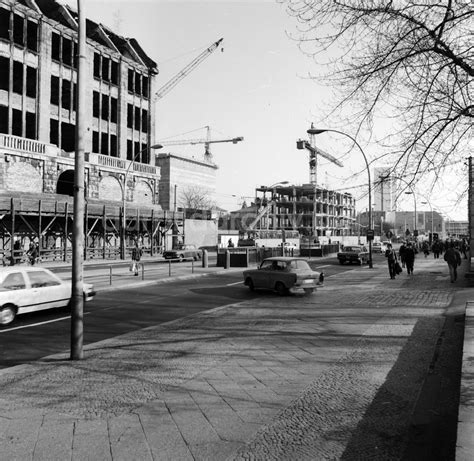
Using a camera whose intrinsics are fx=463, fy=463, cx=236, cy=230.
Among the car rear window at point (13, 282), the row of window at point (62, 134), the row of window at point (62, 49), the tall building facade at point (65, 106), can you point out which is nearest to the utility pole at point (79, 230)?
the car rear window at point (13, 282)

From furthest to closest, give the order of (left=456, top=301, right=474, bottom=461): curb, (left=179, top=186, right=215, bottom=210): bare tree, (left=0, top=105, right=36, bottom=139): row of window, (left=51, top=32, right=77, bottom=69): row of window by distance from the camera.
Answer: (left=179, top=186, right=215, bottom=210): bare tree, (left=51, top=32, right=77, bottom=69): row of window, (left=0, top=105, right=36, bottom=139): row of window, (left=456, top=301, right=474, bottom=461): curb

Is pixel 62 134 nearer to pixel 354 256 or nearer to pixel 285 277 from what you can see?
pixel 354 256

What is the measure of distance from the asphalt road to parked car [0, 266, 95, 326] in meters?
0.30

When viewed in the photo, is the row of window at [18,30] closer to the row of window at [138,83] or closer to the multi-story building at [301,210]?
the row of window at [138,83]

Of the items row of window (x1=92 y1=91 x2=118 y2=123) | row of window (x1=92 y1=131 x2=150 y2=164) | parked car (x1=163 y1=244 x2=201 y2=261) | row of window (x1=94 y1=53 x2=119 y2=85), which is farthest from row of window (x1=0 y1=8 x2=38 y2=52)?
parked car (x1=163 y1=244 x2=201 y2=261)

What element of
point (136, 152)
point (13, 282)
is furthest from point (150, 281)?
point (136, 152)

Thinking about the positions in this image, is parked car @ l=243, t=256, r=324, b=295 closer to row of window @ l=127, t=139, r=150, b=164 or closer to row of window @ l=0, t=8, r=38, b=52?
row of window @ l=0, t=8, r=38, b=52

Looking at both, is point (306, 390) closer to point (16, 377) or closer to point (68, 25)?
point (16, 377)

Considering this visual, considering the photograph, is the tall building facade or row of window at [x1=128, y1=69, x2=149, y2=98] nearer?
the tall building facade

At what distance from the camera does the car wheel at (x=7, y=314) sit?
1039 cm

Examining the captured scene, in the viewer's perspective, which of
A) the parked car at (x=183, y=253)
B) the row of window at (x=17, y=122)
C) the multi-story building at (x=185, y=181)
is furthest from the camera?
the multi-story building at (x=185, y=181)

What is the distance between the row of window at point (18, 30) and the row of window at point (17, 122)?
18.2 ft

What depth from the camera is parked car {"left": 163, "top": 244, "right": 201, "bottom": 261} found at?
3834 centimetres

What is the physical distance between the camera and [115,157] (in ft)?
154
